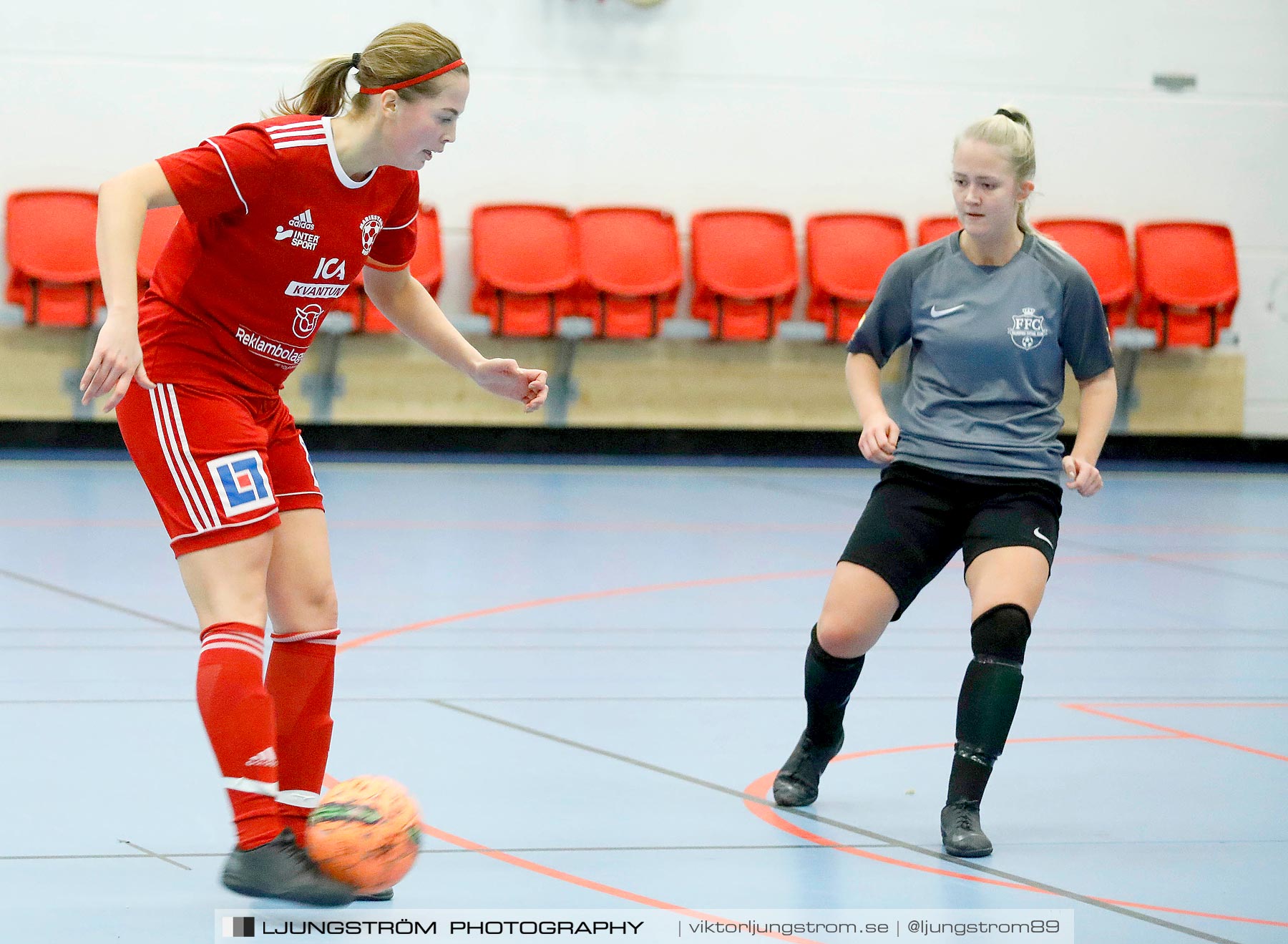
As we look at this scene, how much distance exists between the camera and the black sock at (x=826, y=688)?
139 inches

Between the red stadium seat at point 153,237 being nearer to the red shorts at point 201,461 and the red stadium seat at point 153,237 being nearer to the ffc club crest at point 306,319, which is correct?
the ffc club crest at point 306,319

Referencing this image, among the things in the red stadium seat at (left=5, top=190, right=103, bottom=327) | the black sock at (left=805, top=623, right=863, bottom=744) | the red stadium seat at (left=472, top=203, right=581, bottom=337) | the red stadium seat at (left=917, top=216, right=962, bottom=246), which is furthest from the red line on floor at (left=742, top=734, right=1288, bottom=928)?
the red stadium seat at (left=917, top=216, right=962, bottom=246)

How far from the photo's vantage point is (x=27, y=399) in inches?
384

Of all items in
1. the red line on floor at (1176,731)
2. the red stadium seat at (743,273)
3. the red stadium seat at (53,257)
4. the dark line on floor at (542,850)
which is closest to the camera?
the dark line on floor at (542,850)

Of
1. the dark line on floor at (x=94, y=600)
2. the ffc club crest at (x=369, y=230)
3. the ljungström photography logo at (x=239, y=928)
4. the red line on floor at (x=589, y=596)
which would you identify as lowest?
the red line on floor at (x=589, y=596)

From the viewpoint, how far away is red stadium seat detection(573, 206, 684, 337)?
10.0m

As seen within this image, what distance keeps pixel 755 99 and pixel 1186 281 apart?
3.04 m

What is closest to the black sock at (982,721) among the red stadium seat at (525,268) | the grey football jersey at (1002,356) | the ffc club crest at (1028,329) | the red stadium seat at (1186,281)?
the grey football jersey at (1002,356)

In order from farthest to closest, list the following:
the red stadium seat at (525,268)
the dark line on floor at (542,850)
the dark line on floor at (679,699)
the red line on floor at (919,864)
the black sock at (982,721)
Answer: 1. the red stadium seat at (525,268)
2. the dark line on floor at (679,699)
3. the black sock at (982,721)
4. the dark line on floor at (542,850)
5. the red line on floor at (919,864)

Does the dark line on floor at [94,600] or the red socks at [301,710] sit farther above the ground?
the red socks at [301,710]

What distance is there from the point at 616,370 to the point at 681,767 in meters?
6.83

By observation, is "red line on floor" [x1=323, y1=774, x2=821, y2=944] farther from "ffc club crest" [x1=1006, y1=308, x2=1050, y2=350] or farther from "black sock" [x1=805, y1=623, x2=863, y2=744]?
"ffc club crest" [x1=1006, y1=308, x2=1050, y2=350]

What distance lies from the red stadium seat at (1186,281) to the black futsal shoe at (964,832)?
8.07 meters

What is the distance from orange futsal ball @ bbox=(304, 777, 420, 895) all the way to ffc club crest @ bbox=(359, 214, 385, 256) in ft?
3.08
